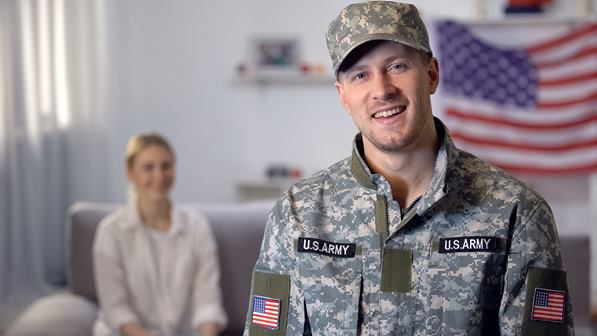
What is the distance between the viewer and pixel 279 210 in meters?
1.50

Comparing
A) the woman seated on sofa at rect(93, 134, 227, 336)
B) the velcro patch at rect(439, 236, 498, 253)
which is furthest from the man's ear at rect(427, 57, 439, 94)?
the woman seated on sofa at rect(93, 134, 227, 336)

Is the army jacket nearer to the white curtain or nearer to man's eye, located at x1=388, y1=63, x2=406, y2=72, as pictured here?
man's eye, located at x1=388, y1=63, x2=406, y2=72

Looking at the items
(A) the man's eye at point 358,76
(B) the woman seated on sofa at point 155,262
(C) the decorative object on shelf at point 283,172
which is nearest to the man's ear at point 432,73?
(A) the man's eye at point 358,76

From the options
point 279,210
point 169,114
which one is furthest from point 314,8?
point 279,210

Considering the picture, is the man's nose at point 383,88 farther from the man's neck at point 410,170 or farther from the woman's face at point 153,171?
the woman's face at point 153,171

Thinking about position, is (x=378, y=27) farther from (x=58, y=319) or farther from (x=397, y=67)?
(x=58, y=319)

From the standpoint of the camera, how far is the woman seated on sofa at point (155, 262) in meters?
2.95

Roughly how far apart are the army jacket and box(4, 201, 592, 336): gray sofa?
165 centimetres

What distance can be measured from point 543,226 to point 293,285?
0.40m

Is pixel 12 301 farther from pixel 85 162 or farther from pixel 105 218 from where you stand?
pixel 105 218

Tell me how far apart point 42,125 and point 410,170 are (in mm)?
3592

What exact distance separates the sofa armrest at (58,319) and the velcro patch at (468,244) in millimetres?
1782

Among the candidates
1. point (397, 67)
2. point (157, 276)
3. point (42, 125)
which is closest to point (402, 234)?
point (397, 67)

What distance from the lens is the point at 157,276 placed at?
2.99 metres
